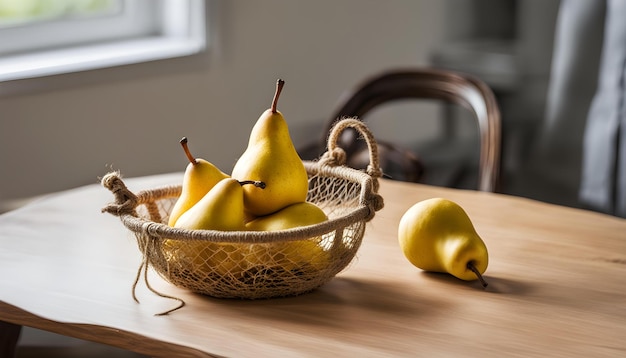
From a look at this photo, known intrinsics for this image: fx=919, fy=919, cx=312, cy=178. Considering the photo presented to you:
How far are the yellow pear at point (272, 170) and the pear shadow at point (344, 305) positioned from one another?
0.35 ft

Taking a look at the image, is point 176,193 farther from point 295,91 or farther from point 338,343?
point 295,91

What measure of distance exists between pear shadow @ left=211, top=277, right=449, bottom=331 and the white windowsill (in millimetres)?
1165

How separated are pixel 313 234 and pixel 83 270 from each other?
1.10ft

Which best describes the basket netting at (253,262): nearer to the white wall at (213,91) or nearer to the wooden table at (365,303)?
the wooden table at (365,303)

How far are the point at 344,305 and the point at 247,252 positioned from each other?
0.13 meters

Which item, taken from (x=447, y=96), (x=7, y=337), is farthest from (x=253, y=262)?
(x=447, y=96)

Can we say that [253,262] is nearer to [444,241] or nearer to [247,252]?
[247,252]

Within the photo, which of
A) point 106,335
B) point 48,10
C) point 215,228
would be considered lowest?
point 106,335

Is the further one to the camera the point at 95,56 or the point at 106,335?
the point at 95,56

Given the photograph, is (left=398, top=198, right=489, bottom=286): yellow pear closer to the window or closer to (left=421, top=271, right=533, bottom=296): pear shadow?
(left=421, top=271, right=533, bottom=296): pear shadow

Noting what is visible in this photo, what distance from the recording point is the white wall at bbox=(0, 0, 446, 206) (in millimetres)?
2055

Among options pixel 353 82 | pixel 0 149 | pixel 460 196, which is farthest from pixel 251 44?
pixel 460 196

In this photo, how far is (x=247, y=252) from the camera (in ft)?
3.22

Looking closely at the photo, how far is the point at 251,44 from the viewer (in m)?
2.51
